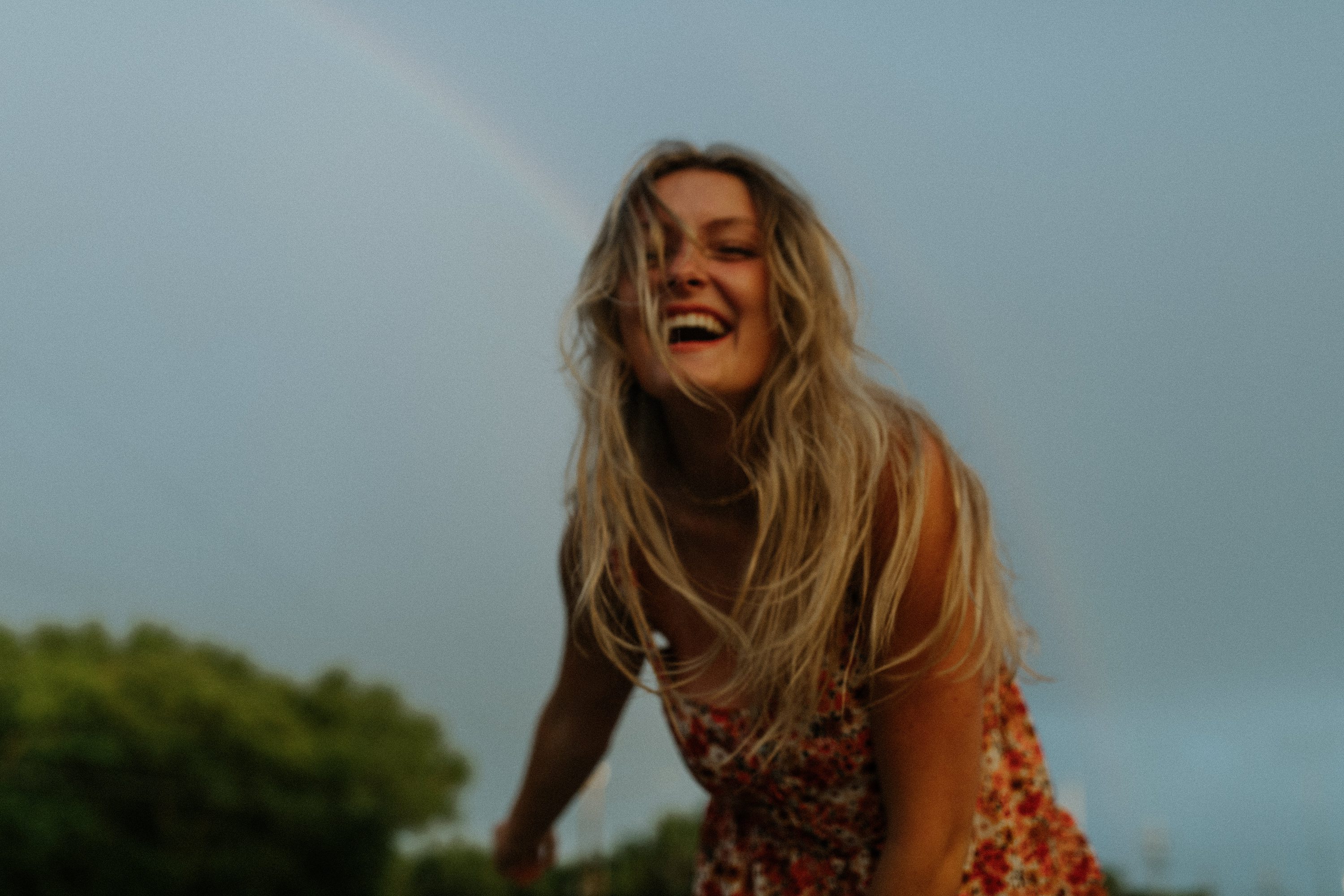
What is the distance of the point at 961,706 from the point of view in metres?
2.64

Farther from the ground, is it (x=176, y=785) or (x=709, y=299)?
(x=176, y=785)

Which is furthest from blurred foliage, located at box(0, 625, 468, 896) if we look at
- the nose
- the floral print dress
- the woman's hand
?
the nose

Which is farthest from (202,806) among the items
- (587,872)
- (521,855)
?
(521,855)

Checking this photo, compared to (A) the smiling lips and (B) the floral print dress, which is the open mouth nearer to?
(A) the smiling lips

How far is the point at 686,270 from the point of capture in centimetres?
268

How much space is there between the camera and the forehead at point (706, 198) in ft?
9.09

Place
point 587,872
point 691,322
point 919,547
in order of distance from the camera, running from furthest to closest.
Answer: point 587,872
point 691,322
point 919,547

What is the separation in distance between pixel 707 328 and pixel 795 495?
38cm

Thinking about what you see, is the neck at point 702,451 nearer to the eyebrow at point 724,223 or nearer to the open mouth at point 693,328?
the open mouth at point 693,328

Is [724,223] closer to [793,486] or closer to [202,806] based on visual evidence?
[793,486]

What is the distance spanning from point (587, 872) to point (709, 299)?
31253mm

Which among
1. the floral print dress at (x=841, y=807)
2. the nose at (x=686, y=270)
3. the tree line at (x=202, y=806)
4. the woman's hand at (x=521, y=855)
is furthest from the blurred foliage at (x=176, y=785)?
the nose at (x=686, y=270)

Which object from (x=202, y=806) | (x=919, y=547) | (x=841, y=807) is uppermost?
(x=202, y=806)

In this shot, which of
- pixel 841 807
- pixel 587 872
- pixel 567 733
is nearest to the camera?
pixel 841 807
